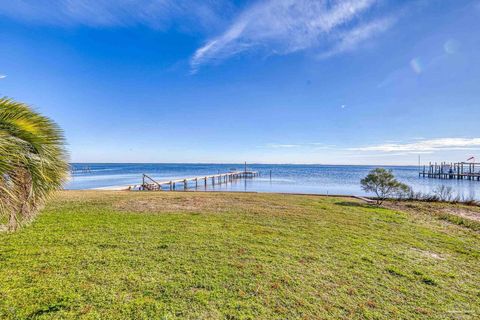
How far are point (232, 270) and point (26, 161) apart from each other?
309 centimetres

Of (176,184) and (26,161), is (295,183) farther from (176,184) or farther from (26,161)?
(26,161)

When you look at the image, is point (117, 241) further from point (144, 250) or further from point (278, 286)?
point (278, 286)

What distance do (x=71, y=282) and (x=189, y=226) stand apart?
10.7 feet

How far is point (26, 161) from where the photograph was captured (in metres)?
2.50

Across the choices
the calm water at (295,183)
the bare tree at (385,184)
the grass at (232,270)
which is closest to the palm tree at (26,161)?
the calm water at (295,183)

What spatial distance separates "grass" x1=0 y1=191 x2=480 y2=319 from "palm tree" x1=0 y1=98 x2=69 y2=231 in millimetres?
1168

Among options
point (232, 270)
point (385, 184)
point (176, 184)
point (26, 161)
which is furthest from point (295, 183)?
point (26, 161)

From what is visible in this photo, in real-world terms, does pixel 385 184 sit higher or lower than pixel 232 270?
higher

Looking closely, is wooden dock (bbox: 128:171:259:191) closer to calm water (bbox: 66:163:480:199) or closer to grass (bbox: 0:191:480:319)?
calm water (bbox: 66:163:480:199)

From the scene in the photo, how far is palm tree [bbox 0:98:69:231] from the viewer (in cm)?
237

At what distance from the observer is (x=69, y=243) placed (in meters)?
4.84

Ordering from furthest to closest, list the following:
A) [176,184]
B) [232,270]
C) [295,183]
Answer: [295,183] → [176,184] → [232,270]

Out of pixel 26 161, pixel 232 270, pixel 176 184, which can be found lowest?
pixel 176 184

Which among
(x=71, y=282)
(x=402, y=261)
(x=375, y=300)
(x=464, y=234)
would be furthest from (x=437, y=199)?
(x=71, y=282)
